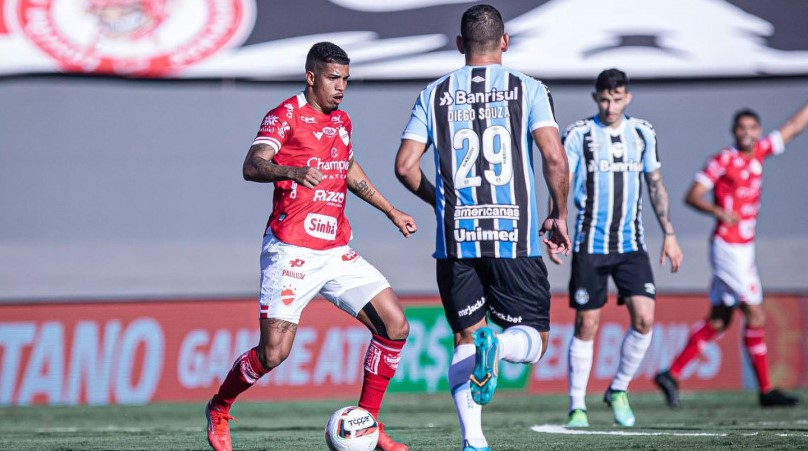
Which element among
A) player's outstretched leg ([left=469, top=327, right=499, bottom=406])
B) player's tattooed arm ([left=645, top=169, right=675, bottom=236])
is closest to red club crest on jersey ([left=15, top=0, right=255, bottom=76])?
player's tattooed arm ([left=645, top=169, right=675, bottom=236])

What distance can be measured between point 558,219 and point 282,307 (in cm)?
159

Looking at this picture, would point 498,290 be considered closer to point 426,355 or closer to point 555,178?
point 555,178

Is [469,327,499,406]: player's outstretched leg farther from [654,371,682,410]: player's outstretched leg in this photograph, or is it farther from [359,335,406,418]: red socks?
[654,371,682,410]: player's outstretched leg

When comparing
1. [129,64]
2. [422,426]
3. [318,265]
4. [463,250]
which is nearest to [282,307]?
[318,265]

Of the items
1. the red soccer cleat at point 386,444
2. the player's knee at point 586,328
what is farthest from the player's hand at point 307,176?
the player's knee at point 586,328

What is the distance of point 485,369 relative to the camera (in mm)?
5297

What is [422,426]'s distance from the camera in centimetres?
855

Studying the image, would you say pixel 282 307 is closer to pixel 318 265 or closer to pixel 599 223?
pixel 318 265

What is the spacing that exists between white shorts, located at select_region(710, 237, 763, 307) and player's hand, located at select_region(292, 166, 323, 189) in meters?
5.50

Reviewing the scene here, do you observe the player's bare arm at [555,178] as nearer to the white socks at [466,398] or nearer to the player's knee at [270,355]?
the white socks at [466,398]

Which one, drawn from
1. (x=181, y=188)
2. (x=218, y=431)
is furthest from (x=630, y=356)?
(x=181, y=188)

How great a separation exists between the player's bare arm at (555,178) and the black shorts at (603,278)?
2.38 metres

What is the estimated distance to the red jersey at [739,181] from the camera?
9.98 meters

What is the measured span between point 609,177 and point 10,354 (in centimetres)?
612
